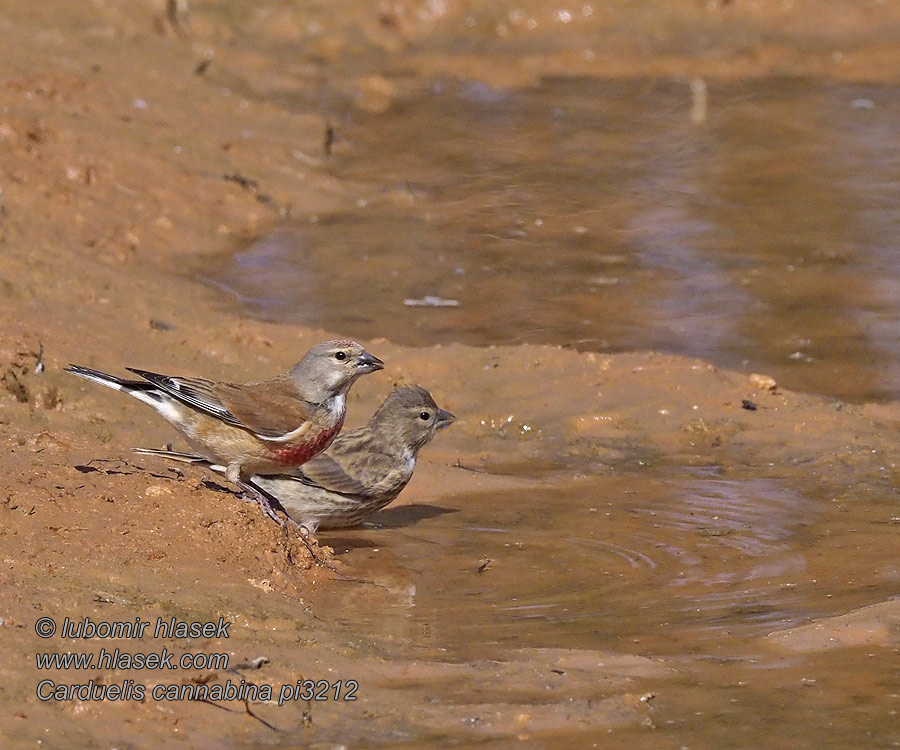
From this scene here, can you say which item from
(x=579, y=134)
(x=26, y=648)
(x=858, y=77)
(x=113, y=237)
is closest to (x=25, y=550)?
(x=26, y=648)

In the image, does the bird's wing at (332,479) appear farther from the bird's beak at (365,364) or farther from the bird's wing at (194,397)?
the bird's wing at (194,397)

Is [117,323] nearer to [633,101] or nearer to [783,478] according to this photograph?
[783,478]

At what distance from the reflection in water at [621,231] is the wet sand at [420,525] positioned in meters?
0.77

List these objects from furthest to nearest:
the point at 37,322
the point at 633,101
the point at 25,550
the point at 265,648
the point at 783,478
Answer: the point at 633,101, the point at 37,322, the point at 783,478, the point at 25,550, the point at 265,648

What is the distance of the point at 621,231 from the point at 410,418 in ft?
18.7

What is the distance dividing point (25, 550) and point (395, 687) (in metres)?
1.54

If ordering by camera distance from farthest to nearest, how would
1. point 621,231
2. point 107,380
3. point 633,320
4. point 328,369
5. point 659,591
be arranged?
point 621,231 → point 633,320 → point 328,369 → point 107,380 → point 659,591

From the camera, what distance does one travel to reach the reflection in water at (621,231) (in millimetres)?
10555

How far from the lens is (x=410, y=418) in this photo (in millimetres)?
7594

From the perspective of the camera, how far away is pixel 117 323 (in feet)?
29.6

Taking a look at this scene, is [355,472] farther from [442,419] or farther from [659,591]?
[659,591]

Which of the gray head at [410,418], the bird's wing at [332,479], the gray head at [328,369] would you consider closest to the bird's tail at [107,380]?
the gray head at [328,369]

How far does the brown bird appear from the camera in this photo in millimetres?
6594

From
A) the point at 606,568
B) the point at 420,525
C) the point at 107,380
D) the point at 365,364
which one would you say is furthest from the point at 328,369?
the point at 606,568
